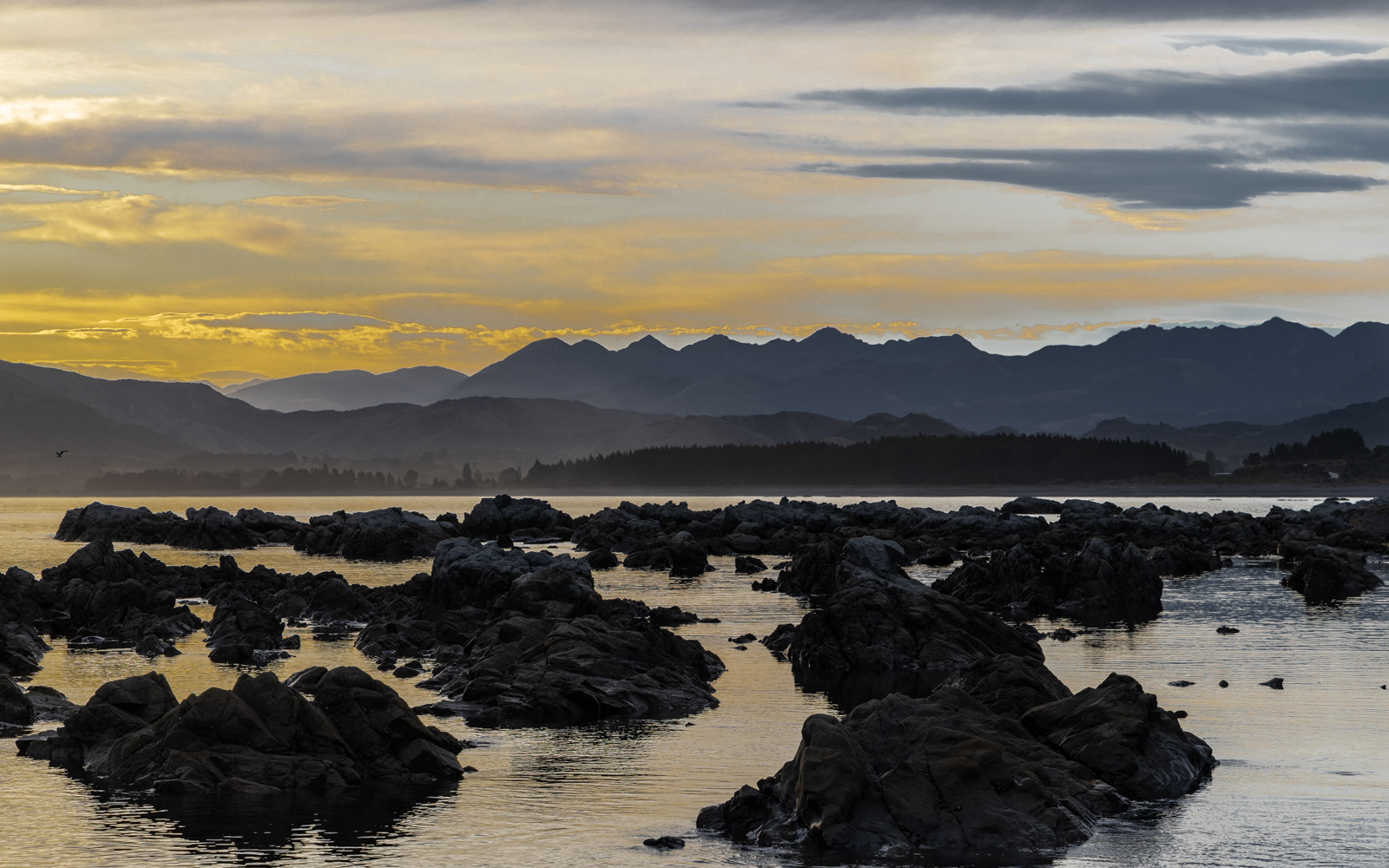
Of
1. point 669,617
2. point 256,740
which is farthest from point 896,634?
point 256,740

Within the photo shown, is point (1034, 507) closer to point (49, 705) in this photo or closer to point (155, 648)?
point (155, 648)

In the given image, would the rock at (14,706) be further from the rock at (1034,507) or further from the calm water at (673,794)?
the rock at (1034,507)

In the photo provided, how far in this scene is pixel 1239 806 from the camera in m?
27.1

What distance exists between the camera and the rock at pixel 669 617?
58469 millimetres

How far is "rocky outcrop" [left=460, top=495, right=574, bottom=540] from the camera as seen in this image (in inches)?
5359

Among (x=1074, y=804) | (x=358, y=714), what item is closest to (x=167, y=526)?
(x=358, y=714)

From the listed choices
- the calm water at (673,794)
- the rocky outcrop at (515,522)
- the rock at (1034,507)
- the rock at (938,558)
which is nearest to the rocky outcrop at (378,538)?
the rocky outcrop at (515,522)

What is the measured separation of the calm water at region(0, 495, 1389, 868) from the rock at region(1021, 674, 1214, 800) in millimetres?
765

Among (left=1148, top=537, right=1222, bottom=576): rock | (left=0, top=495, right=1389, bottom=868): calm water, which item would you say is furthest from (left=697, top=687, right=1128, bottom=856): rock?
(left=1148, top=537, right=1222, bottom=576): rock

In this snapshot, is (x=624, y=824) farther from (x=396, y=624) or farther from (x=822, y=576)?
(x=822, y=576)

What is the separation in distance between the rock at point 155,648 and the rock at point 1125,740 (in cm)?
3263

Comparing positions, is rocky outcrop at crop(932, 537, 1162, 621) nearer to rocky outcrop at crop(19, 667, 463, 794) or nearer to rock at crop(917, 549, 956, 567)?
rock at crop(917, 549, 956, 567)

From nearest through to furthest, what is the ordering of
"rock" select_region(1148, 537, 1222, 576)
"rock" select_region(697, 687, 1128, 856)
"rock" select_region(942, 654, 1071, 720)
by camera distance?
"rock" select_region(697, 687, 1128, 856), "rock" select_region(942, 654, 1071, 720), "rock" select_region(1148, 537, 1222, 576)

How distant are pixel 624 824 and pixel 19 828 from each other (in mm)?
11112
